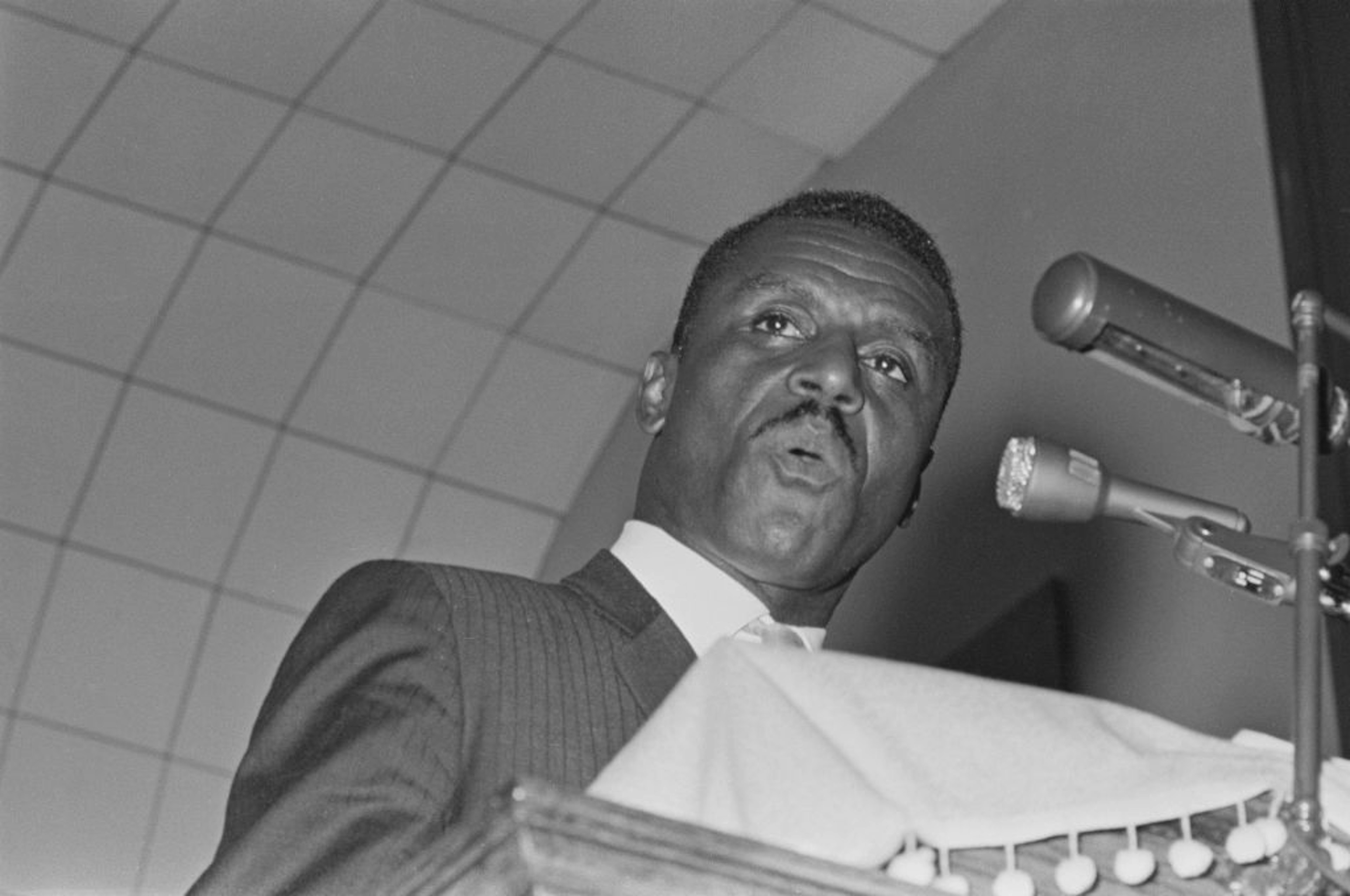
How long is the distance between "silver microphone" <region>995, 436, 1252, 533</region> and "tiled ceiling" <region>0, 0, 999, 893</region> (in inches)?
123

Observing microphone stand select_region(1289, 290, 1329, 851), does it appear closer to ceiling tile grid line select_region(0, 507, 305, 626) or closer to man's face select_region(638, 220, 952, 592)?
man's face select_region(638, 220, 952, 592)

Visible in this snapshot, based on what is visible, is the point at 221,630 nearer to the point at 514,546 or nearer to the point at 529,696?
the point at 514,546

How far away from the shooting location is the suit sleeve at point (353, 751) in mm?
1338

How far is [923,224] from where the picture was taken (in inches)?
174

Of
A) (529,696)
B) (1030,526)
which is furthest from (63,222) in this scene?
(529,696)

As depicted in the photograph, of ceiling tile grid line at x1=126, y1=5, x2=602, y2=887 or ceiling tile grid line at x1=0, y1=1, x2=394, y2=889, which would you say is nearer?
ceiling tile grid line at x1=126, y1=5, x2=602, y2=887

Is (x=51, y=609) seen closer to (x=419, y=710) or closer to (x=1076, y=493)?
(x=419, y=710)

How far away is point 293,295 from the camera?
4965mm

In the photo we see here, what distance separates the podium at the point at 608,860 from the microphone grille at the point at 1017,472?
509 mm

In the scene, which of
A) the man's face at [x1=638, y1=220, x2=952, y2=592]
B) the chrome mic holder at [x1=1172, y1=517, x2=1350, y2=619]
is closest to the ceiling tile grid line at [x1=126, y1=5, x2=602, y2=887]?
the man's face at [x1=638, y1=220, x2=952, y2=592]

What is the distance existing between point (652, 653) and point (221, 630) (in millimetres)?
3691

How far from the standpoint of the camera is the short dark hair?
228 centimetres

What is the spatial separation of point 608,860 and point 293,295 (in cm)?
409

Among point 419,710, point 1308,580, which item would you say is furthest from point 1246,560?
point 419,710
